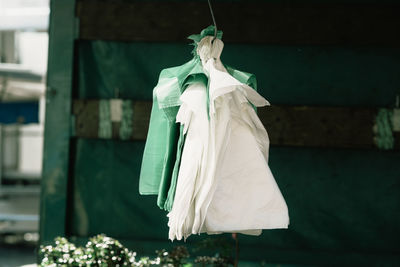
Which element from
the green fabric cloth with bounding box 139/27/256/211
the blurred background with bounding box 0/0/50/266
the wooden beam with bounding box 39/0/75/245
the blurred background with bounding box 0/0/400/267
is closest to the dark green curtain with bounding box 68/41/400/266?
the blurred background with bounding box 0/0/400/267

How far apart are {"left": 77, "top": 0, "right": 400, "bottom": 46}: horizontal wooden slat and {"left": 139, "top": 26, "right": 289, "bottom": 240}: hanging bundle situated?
1633 millimetres

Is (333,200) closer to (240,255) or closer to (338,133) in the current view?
(338,133)

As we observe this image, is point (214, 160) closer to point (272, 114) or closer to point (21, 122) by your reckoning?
point (272, 114)

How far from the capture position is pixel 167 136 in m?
2.93

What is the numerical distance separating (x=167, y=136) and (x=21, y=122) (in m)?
7.15

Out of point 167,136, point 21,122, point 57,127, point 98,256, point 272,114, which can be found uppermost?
point 21,122

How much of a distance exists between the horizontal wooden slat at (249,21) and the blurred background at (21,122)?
2.63 metres

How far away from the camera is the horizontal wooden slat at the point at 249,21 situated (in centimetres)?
434

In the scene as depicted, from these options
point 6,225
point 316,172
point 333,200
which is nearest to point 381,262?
point 333,200

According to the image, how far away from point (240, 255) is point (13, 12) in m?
4.91

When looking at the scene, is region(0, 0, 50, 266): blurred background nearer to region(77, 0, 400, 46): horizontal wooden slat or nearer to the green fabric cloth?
region(77, 0, 400, 46): horizontal wooden slat

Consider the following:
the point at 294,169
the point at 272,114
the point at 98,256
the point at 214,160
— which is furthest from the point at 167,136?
the point at 294,169

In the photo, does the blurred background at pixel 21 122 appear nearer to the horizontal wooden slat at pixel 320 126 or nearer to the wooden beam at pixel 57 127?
the wooden beam at pixel 57 127

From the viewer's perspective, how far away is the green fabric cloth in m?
2.80
